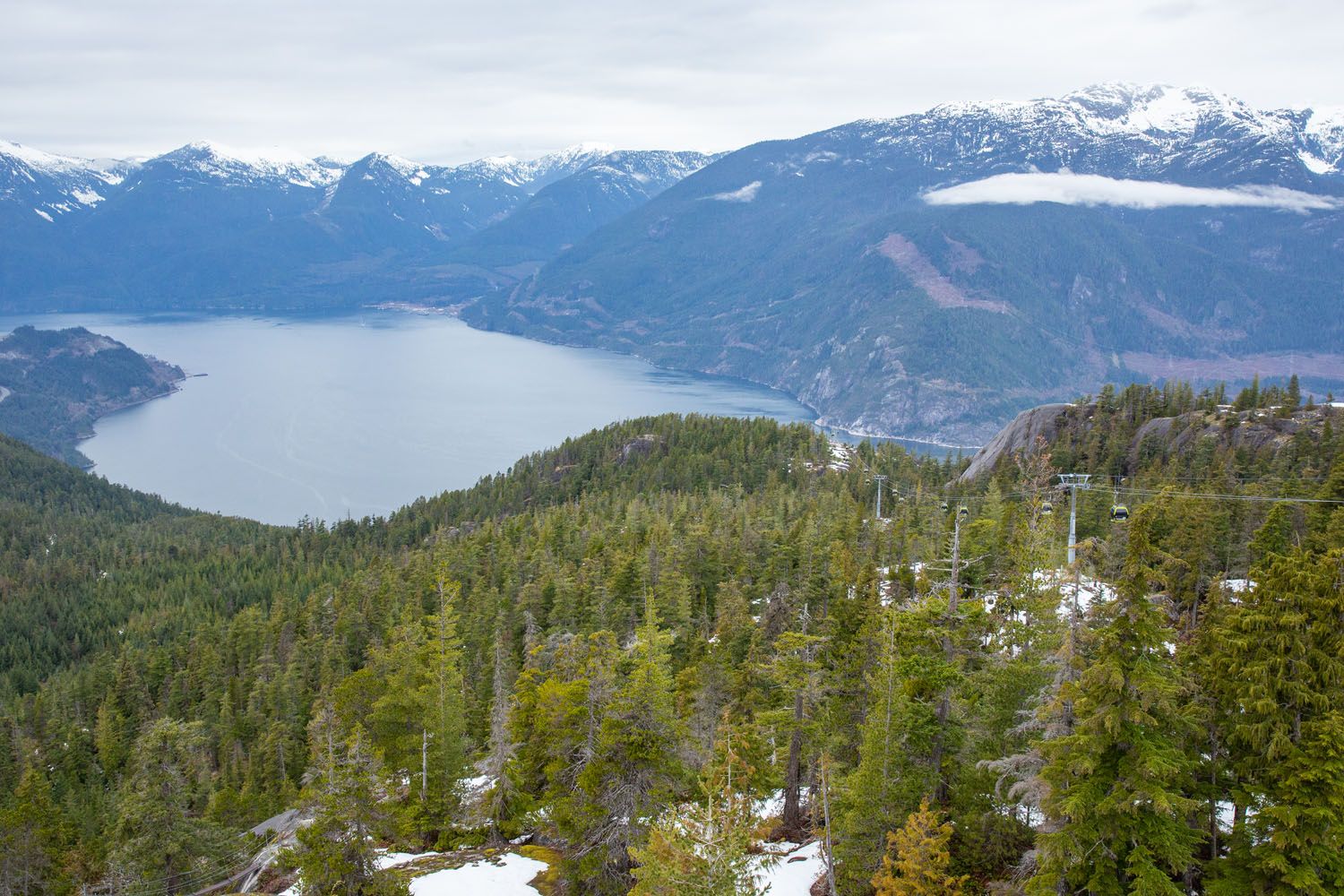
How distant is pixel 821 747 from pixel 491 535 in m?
86.6

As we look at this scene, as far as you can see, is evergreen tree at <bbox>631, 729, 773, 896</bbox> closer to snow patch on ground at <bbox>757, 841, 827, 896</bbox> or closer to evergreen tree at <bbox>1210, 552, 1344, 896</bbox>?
snow patch on ground at <bbox>757, 841, 827, 896</bbox>

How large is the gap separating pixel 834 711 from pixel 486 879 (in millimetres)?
13932

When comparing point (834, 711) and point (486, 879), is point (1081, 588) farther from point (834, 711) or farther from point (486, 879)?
point (486, 879)

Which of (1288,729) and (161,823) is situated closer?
(1288,729)

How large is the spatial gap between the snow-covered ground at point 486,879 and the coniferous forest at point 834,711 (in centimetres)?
174

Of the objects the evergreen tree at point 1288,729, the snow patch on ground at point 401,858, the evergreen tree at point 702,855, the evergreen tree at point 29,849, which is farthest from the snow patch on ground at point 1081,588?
the evergreen tree at point 29,849

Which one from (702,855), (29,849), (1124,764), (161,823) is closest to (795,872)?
(702,855)

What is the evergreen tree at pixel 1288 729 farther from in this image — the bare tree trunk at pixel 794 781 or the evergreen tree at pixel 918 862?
the bare tree trunk at pixel 794 781

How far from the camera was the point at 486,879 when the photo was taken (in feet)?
106

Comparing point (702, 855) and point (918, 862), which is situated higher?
point (702, 855)

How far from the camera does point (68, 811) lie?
75.2m

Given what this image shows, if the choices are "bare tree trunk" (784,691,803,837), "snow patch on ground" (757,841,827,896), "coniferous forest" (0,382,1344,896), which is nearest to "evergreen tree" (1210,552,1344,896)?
"coniferous forest" (0,382,1344,896)

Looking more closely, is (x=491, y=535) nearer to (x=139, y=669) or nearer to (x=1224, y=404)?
(x=139, y=669)

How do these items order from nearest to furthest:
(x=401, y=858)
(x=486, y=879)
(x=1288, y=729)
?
(x=1288, y=729)
(x=486, y=879)
(x=401, y=858)
